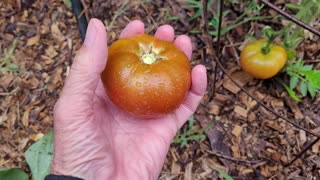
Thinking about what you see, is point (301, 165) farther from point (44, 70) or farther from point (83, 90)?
point (44, 70)

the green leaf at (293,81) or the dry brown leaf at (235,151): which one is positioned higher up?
the green leaf at (293,81)

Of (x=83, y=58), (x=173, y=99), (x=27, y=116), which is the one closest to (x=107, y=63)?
(x=83, y=58)

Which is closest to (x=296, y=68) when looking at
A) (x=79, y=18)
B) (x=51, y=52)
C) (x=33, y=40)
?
(x=79, y=18)

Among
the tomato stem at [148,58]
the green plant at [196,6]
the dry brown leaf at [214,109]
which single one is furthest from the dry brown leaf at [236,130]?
the tomato stem at [148,58]

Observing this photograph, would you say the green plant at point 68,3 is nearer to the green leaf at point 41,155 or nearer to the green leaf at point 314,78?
the green leaf at point 41,155

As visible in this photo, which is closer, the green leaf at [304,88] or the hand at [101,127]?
the hand at [101,127]

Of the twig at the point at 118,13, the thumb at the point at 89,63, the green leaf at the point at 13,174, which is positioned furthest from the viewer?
the twig at the point at 118,13

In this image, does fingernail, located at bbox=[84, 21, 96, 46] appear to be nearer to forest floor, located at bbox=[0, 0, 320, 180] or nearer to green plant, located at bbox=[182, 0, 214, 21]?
forest floor, located at bbox=[0, 0, 320, 180]
